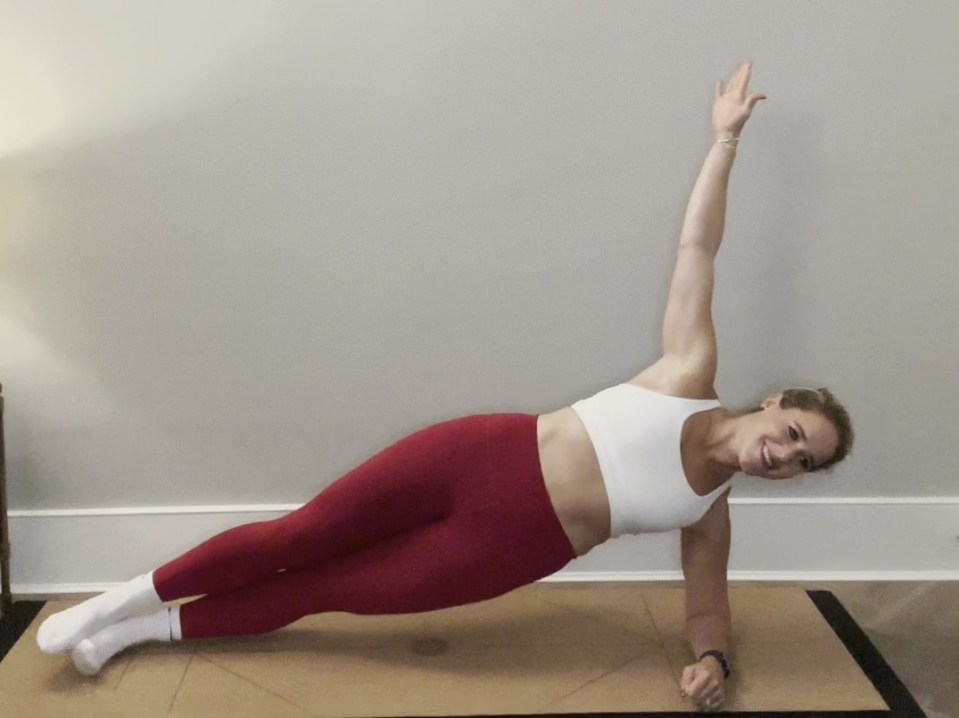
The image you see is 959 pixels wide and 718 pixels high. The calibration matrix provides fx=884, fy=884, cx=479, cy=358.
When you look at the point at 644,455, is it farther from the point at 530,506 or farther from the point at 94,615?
the point at 94,615

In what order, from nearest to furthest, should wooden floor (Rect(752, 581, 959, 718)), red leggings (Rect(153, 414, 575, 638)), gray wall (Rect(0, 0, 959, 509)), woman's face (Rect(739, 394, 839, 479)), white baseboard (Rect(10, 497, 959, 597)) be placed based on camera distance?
woman's face (Rect(739, 394, 839, 479)), red leggings (Rect(153, 414, 575, 638)), wooden floor (Rect(752, 581, 959, 718)), gray wall (Rect(0, 0, 959, 509)), white baseboard (Rect(10, 497, 959, 597))

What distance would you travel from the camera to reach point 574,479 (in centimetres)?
158

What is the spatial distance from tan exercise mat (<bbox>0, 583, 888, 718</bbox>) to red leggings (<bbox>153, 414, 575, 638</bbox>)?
0.11 meters

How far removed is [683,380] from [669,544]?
0.65 metres

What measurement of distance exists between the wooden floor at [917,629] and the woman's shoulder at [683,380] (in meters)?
0.72

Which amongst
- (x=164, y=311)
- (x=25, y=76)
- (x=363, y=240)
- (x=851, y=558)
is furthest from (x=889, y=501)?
(x=25, y=76)

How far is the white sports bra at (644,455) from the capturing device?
5.12ft

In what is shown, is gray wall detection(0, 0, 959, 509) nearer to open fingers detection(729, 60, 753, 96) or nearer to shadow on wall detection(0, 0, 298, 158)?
shadow on wall detection(0, 0, 298, 158)

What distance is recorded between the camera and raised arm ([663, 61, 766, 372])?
63.4 inches

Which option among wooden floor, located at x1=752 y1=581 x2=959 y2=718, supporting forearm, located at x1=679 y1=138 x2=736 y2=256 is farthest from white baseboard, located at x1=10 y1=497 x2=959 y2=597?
supporting forearm, located at x1=679 y1=138 x2=736 y2=256

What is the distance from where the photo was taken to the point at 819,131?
1.87 m

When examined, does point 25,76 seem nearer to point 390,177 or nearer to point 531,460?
point 390,177

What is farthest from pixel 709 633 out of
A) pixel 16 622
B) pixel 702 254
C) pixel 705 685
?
pixel 16 622

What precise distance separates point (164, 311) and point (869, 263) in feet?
5.12
